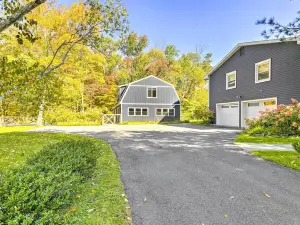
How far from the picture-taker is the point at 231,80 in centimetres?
1622

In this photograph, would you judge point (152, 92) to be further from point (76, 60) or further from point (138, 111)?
point (76, 60)

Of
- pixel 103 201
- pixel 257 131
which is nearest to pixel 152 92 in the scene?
pixel 257 131

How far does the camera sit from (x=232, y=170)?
450 centimetres

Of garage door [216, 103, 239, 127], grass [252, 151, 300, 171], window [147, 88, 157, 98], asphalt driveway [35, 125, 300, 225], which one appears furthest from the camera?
window [147, 88, 157, 98]

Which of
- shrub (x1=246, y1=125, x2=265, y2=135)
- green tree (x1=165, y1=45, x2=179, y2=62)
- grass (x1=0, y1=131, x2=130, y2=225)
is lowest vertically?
grass (x1=0, y1=131, x2=130, y2=225)

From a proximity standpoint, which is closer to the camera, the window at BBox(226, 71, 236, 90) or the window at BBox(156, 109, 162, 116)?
the window at BBox(226, 71, 236, 90)

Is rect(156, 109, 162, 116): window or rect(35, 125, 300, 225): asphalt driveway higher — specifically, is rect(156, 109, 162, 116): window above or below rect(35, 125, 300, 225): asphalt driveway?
above

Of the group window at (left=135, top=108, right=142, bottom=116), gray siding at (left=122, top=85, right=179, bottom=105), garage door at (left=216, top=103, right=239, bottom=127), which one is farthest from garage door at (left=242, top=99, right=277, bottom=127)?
window at (left=135, top=108, right=142, bottom=116)

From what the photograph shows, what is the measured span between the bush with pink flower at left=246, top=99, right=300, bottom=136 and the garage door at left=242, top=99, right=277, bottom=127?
1950 millimetres

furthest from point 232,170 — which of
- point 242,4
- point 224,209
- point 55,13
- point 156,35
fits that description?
point 156,35

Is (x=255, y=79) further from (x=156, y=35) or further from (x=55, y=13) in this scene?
(x=156, y=35)

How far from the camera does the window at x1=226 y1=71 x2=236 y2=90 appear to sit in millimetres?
15788

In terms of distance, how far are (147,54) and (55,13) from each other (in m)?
20.0

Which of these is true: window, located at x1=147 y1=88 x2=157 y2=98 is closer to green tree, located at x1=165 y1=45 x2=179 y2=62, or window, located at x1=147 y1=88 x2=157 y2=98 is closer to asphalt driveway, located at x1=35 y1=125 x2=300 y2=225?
green tree, located at x1=165 y1=45 x2=179 y2=62
